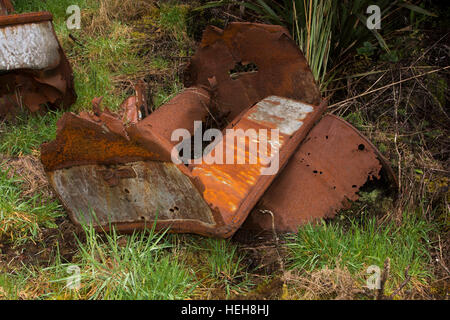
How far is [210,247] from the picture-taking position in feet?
7.72

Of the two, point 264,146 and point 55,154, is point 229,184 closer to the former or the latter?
point 264,146

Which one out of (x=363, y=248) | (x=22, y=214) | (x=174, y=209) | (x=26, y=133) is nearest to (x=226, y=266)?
(x=174, y=209)

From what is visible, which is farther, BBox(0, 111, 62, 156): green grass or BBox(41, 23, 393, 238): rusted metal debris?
BBox(0, 111, 62, 156): green grass

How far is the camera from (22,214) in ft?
8.68

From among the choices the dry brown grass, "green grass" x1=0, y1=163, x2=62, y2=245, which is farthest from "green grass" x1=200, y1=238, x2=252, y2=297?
"green grass" x1=0, y1=163, x2=62, y2=245

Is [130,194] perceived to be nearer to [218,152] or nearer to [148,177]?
[148,177]

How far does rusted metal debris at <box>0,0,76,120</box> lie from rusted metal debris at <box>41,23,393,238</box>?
1106mm

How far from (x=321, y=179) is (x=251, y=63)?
38.2 inches

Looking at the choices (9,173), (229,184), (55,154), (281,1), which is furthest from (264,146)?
(281,1)

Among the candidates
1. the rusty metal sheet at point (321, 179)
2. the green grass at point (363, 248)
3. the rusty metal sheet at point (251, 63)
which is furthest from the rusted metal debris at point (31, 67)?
the green grass at point (363, 248)

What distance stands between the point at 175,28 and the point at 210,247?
313 cm

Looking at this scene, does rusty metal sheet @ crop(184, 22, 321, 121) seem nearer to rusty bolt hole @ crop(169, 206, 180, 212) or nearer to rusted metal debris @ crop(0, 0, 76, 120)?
rusty bolt hole @ crop(169, 206, 180, 212)

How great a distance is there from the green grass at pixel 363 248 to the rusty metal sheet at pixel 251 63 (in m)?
0.84

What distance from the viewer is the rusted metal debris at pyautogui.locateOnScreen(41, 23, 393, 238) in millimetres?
2008
